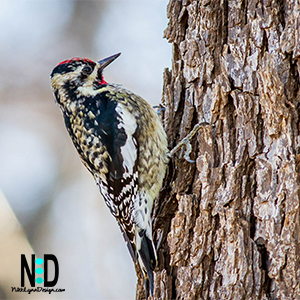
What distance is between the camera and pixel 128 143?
248 centimetres

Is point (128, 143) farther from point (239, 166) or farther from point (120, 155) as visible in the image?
point (239, 166)

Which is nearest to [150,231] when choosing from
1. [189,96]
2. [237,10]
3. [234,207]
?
[234,207]

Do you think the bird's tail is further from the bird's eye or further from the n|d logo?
the n|d logo

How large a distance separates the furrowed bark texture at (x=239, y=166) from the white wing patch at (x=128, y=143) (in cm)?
38

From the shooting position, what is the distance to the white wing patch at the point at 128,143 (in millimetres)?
2477

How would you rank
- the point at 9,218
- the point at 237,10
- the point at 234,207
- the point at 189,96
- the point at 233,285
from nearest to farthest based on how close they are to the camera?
the point at 233,285, the point at 234,207, the point at 237,10, the point at 189,96, the point at 9,218

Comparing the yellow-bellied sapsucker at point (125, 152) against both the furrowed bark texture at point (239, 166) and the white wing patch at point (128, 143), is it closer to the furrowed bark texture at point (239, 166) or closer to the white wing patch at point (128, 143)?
the white wing patch at point (128, 143)

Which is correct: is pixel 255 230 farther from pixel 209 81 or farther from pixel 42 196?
pixel 42 196

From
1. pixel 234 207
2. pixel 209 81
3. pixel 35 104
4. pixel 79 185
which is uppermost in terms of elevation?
pixel 35 104

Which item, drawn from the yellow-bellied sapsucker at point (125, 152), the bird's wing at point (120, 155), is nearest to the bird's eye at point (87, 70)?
the yellow-bellied sapsucker at point (125, 152)

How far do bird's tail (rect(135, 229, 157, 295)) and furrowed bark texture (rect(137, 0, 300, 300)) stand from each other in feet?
0.21

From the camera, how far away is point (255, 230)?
1725 mm

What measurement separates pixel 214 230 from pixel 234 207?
159 mm

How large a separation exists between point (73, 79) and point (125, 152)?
789 mm
